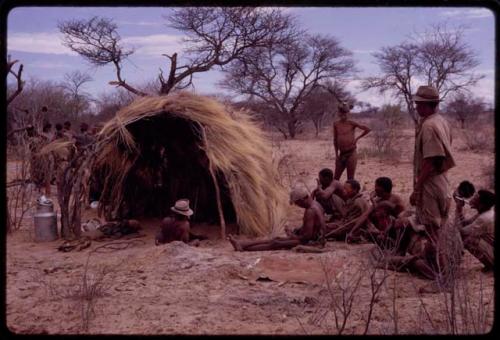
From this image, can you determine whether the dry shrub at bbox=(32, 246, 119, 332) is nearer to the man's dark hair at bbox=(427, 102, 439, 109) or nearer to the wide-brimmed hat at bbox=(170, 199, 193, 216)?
the wide-brimmed hat at bbox=(170, 199, 193, 216)

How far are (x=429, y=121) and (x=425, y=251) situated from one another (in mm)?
1168

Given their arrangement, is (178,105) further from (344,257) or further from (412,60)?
(412,60)

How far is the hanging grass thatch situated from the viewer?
24.3 feet

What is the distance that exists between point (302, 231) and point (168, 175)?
3.10 metres

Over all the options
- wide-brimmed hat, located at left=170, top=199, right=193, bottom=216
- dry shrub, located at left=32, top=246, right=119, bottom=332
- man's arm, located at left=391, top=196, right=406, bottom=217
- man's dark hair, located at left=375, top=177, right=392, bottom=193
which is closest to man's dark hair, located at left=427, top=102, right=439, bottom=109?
man's dark hair, located at left=375, top=177, right=392, bottom=193

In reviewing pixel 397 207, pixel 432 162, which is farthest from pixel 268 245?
pixel 432 162

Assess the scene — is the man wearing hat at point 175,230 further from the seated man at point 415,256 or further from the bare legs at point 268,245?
the seated man at point 415,256

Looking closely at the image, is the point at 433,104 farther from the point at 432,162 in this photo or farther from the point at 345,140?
the point at 345,140

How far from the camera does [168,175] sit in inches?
348

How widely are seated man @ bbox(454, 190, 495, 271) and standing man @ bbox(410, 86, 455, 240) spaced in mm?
214

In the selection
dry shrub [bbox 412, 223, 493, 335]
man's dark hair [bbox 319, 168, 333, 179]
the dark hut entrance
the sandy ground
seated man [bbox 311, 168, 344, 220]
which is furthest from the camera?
the dark hut entrance

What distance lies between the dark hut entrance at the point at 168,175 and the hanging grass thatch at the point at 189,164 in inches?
0.6

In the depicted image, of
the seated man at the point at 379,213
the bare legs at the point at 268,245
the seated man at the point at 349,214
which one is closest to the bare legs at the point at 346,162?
the seated man at the point at 349,214

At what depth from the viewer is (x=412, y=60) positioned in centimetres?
2242
